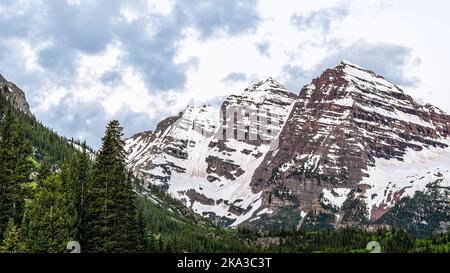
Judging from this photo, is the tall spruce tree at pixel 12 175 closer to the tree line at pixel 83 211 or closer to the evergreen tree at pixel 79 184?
the tree line at pixel 83 211

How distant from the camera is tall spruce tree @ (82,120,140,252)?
9962 centimetres

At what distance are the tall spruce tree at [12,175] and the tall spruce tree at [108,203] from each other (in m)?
17.4

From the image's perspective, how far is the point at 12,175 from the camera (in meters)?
116

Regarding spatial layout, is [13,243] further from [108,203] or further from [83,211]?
[108,203]

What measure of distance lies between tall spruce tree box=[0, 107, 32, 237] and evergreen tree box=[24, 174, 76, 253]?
15117 millimetres

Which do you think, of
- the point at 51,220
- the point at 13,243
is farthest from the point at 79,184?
the point at 13,243

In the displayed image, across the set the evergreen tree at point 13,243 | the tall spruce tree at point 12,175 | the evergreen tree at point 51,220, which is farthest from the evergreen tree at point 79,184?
the tall spruce tree at point 12,175

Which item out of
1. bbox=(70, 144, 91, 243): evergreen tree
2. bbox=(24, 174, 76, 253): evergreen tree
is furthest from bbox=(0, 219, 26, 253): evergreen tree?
bbox=(70, 144, 91, 243): evergreen tree

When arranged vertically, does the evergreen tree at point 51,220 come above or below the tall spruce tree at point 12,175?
below

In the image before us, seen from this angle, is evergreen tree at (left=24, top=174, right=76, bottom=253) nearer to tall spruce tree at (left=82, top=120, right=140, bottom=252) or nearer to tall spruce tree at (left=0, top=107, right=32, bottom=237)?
tall spruce tree at (left=82, top=120, right=140, bottom=252)

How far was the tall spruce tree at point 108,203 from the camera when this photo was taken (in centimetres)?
9962
